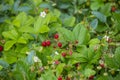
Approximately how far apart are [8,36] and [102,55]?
84 cm

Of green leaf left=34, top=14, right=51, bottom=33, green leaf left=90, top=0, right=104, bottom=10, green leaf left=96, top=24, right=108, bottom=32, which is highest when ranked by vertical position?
green leaf left=90, top=0, right=104, bottom=10

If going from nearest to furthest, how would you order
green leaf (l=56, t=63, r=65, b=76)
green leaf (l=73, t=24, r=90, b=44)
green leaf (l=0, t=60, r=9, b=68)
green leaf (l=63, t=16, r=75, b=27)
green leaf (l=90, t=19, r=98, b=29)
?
green leaf (l=56, t=63, r=65, b=76) < green leaf (l=0, t=60, r=9, b=68) < green leaf (l=73, t=24, r=90, b=44) < green leaf (l=90, t=19, r=98, b=29) < green leaf (l=63, t=16, r=75, b=27)

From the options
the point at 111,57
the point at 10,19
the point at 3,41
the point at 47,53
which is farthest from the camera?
the point at 10,19

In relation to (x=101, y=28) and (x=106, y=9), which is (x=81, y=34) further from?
(x=106, y=9)

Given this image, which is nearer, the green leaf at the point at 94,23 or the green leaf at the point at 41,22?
the green leaf at the point at 41,22

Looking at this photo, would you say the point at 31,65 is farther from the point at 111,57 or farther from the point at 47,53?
the point at 111,57

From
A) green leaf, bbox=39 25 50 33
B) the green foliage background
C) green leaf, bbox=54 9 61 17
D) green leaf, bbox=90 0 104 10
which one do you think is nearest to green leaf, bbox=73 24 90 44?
the green foliage background

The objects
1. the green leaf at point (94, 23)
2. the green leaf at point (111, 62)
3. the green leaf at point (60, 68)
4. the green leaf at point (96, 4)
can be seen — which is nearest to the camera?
the green leaf at point (111, 62)

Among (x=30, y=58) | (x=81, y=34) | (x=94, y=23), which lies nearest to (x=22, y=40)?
(x=30, y=58)

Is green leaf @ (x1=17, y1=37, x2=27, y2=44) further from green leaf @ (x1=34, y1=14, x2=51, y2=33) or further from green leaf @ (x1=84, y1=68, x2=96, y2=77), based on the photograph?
green leaf @ (x1=84, y1=68, x2=96, y2=77)

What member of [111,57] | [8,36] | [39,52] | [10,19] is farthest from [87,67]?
[10,19]

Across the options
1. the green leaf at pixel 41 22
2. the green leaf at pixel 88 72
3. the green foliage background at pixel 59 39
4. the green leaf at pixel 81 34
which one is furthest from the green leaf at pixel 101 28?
the green leaf at pixel 88 72

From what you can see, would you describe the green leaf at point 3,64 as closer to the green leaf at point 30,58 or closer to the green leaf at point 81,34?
the green leaf at point 30,58

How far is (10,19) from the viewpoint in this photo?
304 centimetres
